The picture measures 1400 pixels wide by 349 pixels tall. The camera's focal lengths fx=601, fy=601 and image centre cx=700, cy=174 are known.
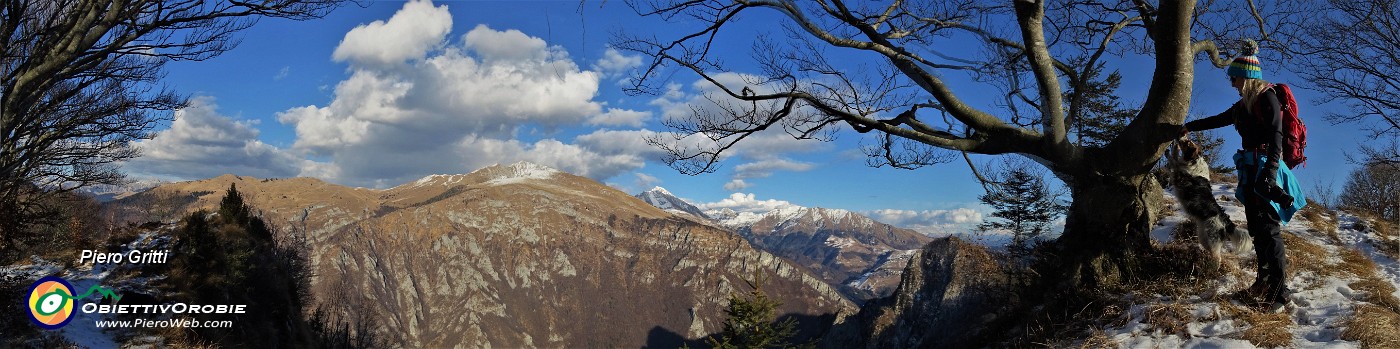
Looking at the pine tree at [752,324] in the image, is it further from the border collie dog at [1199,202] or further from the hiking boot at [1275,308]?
the hiking boot at [1275,308]

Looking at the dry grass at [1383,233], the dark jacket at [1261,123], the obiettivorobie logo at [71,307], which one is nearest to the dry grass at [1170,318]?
the dark jacket at [1261,123]

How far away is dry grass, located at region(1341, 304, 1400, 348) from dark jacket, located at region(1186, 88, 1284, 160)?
4.38ft

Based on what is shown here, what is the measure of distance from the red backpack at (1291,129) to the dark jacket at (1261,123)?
0.05 metres

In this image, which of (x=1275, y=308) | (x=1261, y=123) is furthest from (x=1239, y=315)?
(x=1261, y=123)

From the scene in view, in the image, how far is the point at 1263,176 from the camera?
4.85 metres

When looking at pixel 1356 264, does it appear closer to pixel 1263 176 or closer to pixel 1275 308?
pixel 1275 308

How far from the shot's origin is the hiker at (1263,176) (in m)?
4.79

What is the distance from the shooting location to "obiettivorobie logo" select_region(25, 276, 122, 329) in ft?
31.4

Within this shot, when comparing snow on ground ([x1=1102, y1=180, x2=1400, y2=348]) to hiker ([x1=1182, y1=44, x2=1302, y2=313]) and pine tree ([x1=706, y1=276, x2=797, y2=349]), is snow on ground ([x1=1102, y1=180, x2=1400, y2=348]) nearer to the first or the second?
hiker ([x1=1182, y1=44, x2=1302, y2=313])

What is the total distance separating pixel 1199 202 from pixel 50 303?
16540mm

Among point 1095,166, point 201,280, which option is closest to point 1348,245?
point 1095,166

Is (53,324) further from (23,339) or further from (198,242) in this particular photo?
(198,242)

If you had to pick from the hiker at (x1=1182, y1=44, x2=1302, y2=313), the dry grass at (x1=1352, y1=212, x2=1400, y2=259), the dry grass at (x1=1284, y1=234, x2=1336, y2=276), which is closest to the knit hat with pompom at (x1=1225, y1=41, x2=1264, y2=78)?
the hiker at (x1=1182, y1=44, x2=1302, y2=313)

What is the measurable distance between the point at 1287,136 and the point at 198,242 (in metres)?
25.6
